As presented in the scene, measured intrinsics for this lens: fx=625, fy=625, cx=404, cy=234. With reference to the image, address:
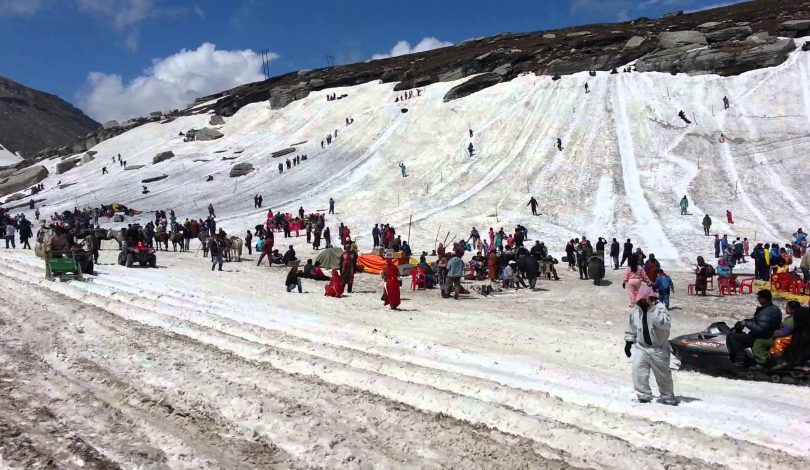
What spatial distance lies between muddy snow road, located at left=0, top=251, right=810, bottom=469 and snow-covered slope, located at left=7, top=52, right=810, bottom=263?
57.4ft

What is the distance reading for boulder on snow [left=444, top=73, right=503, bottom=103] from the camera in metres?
60.2

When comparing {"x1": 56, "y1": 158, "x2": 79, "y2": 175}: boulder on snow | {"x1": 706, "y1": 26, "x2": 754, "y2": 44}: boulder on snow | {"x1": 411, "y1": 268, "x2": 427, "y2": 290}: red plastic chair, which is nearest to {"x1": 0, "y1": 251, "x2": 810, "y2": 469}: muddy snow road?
{"x1": 411, "y1": 268, "x2": 427, "y2": 290}: red plastic chair

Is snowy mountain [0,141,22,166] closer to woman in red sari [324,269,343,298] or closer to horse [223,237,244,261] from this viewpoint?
horse [223,237,244,261]

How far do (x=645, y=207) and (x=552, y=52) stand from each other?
136ft

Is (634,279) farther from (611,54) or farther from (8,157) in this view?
(8,157)

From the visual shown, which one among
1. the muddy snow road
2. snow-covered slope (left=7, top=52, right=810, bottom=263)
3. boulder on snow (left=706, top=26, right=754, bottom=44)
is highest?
boulder on snow (left=706, top=26, right=754, bottom=44)

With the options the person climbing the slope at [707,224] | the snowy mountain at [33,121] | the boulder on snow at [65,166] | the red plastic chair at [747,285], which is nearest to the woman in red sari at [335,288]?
the red plastic chair at [747,285]

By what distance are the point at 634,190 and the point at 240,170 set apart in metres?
31.5

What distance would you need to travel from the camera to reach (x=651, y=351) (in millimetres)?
7148

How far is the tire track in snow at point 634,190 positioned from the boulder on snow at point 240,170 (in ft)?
95.8

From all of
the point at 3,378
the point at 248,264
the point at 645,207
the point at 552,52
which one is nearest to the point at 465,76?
the point at 552,52

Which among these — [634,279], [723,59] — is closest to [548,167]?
[723,59]

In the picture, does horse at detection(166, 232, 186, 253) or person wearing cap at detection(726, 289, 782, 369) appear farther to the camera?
horse at detection(166, 232, 186, 253)

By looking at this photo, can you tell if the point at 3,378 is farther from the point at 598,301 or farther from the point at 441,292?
the point at 598,301
